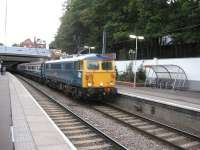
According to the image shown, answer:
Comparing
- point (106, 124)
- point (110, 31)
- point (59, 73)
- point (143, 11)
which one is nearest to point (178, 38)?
point (143, 11)

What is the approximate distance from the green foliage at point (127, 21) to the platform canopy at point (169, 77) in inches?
110

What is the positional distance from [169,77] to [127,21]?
1414 cm

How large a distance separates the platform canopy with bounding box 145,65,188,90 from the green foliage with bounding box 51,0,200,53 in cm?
280

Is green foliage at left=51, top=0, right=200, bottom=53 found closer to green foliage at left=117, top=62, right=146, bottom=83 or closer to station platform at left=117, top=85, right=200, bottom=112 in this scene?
green foliage at left=117, top=62, right=146, bottom=83

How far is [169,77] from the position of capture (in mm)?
29969

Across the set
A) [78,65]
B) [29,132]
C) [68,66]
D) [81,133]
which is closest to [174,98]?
[78,65]

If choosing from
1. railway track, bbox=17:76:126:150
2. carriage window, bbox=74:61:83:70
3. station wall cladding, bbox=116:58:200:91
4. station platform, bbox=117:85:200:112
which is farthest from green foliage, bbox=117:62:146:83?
railway track, bbox=17:76:126:150

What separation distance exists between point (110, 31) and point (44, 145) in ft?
117

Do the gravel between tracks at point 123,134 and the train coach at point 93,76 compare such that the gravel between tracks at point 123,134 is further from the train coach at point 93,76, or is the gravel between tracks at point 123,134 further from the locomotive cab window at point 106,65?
the locomotive cab window at point 106,65

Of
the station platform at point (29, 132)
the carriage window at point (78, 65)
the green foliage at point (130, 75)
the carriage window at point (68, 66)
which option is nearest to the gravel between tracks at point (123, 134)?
the station platform at point (29, 132)

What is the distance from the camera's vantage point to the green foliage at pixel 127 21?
102 ft

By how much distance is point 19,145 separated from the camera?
31.4 feet

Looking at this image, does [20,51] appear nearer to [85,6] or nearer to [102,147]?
[85,6]

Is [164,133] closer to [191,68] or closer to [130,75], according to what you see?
[191,68]
